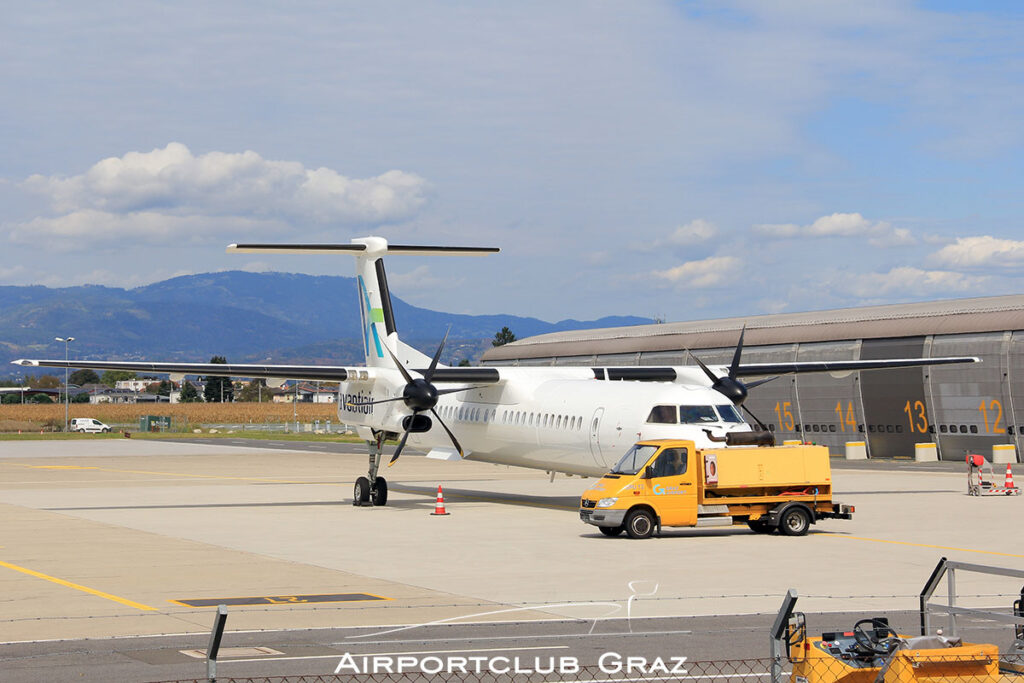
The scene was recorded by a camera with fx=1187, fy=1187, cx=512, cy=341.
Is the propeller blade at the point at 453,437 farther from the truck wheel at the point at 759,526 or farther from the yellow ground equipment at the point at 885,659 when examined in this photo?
the yellow ground equipment at the point at 885,659

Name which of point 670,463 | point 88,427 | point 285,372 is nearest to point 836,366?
point 670,463

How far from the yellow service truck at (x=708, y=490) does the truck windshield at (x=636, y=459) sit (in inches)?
0.9

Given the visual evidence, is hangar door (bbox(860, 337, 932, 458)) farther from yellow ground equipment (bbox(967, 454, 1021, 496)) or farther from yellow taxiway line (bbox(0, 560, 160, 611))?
yellow taxiway line (bbox(0, 560, 160, 611))

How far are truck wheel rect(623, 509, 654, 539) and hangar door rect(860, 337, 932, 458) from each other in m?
31.7

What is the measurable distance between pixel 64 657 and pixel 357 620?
3.30m

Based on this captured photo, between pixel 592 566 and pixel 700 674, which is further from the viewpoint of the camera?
pixel 592 566

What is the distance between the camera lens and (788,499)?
74.7 feet

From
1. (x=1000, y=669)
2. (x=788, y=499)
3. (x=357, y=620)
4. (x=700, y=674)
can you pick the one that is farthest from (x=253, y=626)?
(x=788, y=499)

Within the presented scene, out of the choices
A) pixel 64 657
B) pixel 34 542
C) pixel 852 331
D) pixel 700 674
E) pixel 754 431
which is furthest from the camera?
pixel 852 331

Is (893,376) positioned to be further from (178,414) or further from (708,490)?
(178,414)

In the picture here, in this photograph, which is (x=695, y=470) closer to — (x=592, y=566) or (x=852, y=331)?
(x=592, y=566)

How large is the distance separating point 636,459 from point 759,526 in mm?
2770

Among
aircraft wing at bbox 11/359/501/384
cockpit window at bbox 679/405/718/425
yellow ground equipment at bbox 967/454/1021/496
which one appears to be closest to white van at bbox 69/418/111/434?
aircraft wing at bbox 11/359/501/384

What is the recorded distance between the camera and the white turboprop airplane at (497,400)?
25359 millimetres
